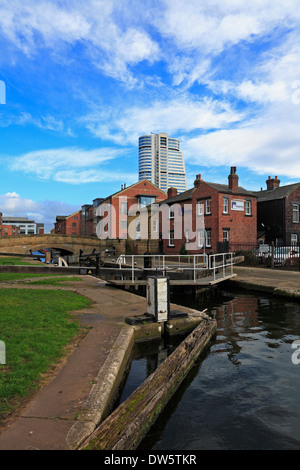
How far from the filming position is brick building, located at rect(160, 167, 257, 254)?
31484 mm

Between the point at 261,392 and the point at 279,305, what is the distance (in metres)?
8.70

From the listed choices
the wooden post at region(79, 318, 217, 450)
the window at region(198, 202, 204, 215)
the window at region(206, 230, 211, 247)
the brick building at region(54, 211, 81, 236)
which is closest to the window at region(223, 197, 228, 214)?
the window at region(198, 202, 204, 215)

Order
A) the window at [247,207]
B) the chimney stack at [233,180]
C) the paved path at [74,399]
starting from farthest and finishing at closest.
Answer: the window at [247,207], the chimney stack at [233,180], the paved path at [74,399]

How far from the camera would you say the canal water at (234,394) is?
4109 millimetres

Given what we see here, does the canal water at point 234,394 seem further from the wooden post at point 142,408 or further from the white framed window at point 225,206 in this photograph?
the white framed window at point 225,206

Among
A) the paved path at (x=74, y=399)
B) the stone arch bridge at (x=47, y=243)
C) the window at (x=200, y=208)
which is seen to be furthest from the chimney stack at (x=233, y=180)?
the paved path at (x=74, y=399)

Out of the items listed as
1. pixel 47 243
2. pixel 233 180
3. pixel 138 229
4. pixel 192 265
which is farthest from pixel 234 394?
pixel 47 243

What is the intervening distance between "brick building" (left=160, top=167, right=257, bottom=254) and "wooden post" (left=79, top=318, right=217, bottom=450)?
2514 cm

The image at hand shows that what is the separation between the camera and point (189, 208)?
1384 inches

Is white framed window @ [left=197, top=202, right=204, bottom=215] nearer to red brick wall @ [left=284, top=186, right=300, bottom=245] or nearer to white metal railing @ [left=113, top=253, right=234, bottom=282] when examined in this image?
white metal railing @ [left=113, top=253, right=234, bottom=282]

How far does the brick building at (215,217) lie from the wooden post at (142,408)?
25.1 m

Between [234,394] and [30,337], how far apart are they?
417 cm

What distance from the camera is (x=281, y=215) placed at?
3525cm
